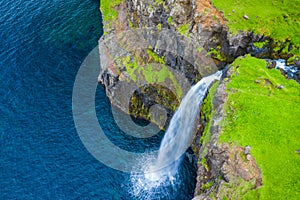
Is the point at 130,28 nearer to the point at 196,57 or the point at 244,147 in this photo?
the point at 196,57

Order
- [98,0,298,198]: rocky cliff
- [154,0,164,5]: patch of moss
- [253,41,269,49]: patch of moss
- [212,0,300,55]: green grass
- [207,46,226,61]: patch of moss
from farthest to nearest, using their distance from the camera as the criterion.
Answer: [154,0,164,5]: patch of moss → [207,46,226,61]: patch of moss → [253,41,269,49]: patch of moss → [98,0,298,198]: rocky cliff → [212,0,300,55]: green grass

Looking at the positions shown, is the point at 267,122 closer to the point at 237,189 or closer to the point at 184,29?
the point at 237,189

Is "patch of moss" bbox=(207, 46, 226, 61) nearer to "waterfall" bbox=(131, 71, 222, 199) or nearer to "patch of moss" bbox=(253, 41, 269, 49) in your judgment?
"waterfall" bbox=(131, 71, 222, 199)

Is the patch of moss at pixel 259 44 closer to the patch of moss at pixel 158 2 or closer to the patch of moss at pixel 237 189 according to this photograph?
the patch of moss at pixel 158 2

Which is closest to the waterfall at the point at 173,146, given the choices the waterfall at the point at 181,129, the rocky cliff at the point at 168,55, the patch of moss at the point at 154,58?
the waterfall at the point at 181,129

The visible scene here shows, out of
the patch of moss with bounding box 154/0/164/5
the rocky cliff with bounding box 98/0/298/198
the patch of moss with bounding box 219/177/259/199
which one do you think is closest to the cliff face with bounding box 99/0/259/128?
the rocky cliff with bounding box 98/0/298/198
